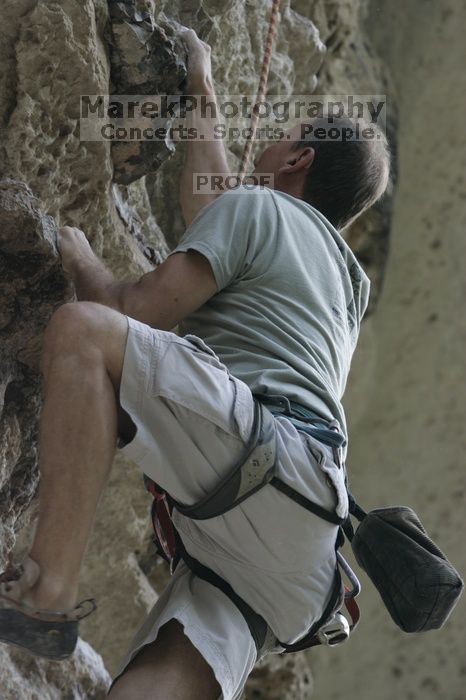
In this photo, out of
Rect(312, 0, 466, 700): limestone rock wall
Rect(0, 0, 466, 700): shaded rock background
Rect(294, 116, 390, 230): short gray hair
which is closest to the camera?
Rect(0, 0, 466, 700): shaded rock background

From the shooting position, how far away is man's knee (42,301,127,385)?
6.01 feet

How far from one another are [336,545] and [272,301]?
514 millimetres

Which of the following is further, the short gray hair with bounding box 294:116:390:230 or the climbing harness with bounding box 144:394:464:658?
the short gray hair with bounding box 294:116:390:230

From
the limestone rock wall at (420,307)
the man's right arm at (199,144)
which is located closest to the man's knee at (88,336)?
the man's right arm at (199,144)

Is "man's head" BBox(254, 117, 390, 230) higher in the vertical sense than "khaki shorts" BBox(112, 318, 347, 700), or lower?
higher

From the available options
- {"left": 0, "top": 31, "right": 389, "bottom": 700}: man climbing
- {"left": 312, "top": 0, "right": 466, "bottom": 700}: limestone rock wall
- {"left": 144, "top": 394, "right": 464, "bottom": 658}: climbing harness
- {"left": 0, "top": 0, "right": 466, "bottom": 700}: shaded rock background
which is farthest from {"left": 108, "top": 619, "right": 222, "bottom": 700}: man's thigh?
{"left": 312, "top": 0, "right": 466, "bottom": 700}: limestone rock wall

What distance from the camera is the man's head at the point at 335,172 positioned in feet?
8.62

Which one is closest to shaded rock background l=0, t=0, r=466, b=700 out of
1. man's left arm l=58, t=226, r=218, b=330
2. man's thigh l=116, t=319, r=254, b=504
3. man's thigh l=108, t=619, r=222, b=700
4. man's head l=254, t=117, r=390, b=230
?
man's left arm l=58, t=226, r=218, b=330

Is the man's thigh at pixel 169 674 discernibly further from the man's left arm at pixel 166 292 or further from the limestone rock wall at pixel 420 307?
the limestone rock wall at pixel 420 307

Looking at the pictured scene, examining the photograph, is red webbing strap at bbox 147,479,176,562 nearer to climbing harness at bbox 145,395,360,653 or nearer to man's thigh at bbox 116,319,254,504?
climbing harness at bbox 145,395,360,653

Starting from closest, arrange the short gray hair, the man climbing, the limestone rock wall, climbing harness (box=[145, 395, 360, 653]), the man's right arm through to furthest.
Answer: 1. the man climbing
2. climbing harness (box=[145, 395, 360, 653])
3. the short gray hair
4. the man's right arm
5. the limestone rock wall

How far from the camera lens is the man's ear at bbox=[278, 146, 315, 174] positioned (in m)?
2.65

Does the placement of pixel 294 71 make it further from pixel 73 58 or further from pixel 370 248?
pixel 73 58

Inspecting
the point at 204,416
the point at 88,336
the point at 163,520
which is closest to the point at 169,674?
the point at 163,520
